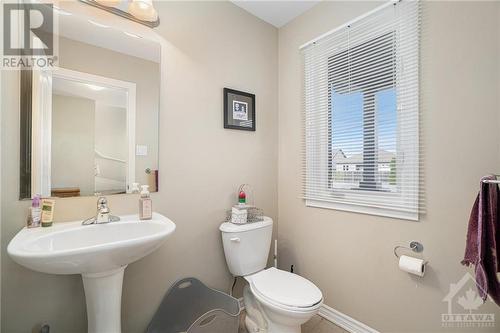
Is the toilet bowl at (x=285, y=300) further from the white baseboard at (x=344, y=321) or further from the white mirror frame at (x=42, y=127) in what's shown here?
the white mirror frame at (x=42, y=127)

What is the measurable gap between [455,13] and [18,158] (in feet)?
7.64

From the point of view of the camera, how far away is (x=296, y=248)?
201 centimetres

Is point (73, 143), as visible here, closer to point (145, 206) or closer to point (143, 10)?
point (145, 206)

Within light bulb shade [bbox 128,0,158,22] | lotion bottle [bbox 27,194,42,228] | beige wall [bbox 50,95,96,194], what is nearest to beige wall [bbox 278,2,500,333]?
light bulb shade [bbox 128,0,158,22]

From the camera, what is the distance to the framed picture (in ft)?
5.96

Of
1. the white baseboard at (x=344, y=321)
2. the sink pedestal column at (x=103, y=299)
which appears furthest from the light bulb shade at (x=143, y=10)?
the white baseboard at (x=344, y=321)

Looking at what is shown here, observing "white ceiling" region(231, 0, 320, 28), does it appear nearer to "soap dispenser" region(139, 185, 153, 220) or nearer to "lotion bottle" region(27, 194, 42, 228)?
"soap dispenser" region(139, 185, 153, 220)

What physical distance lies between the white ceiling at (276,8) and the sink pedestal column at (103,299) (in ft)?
6.82

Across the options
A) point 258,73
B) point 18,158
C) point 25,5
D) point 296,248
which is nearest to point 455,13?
point 258,73

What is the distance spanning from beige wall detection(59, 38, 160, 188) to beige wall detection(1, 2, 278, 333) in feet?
0.22

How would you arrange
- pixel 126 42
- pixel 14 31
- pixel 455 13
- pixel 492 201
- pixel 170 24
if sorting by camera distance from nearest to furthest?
pixel 492 201, pixel 14 31, pixel 455 13, pixel 126 42, pixel 170 24

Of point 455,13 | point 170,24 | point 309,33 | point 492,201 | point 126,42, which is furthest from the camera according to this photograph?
point 309,33

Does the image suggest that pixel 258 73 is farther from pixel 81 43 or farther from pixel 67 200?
pixel 67 200

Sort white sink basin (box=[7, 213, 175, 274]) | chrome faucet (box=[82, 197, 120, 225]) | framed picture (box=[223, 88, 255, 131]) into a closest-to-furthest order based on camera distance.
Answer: white sink basin (box=[7, 213, 175, 274]) → chrome faucet (box=[82, 197, 120, 225]) → framed picture (box=[223, 88, 255, 131])
